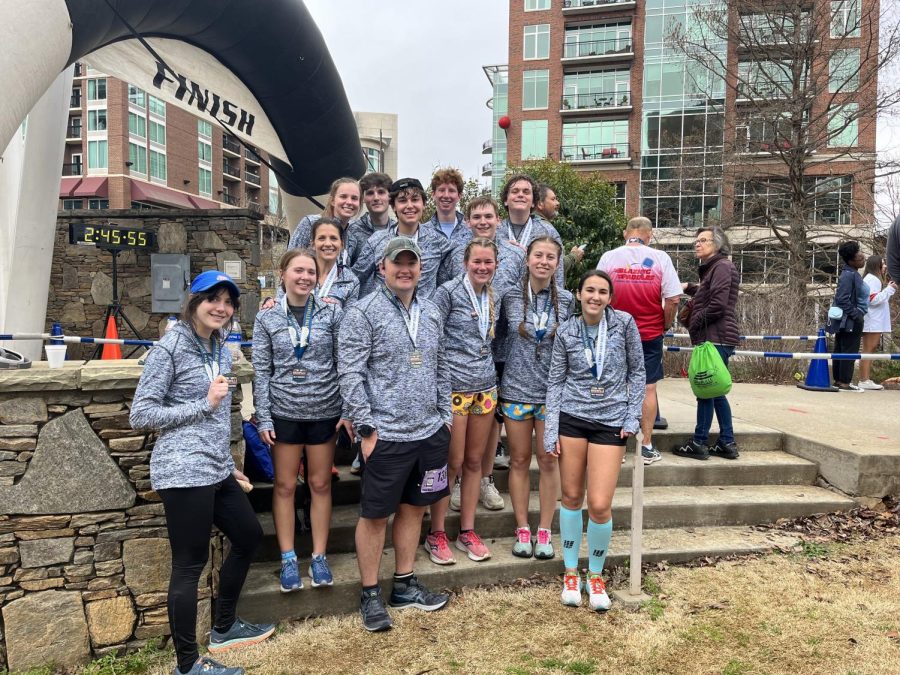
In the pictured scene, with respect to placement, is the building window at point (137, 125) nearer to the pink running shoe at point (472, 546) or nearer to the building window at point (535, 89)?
the building window at point (535, 89)

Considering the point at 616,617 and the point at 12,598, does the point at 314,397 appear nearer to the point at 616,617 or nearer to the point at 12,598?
the point at 12,598

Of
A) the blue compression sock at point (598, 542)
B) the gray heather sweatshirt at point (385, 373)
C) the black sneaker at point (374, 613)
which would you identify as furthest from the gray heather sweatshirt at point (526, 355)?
the black sneaker at point (374, 613)

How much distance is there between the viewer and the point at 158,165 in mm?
49250

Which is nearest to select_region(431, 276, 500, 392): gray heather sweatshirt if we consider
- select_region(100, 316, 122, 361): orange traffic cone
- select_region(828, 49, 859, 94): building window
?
select_region(100, 316, 122, 361): orange traffic cone

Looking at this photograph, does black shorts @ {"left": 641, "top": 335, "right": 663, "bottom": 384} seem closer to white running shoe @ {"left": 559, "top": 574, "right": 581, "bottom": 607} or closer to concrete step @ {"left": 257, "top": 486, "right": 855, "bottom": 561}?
concrete step @ {"left": 257, "top": 486, "right": 855, "bottom": 561}

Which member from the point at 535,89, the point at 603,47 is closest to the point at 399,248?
the point at 535,89

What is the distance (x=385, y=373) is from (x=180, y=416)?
1.01 metres

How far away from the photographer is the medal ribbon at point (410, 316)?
327 centimetres

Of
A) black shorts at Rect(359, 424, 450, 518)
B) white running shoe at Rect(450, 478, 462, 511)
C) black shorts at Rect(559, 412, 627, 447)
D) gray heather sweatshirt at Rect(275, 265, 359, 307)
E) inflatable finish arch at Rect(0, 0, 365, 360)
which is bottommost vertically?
white running shoe at Rect(450, 478, 462, 511)

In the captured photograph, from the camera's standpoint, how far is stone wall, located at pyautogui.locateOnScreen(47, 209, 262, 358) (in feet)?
37.1

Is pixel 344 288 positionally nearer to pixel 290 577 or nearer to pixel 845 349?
pixel 290 577

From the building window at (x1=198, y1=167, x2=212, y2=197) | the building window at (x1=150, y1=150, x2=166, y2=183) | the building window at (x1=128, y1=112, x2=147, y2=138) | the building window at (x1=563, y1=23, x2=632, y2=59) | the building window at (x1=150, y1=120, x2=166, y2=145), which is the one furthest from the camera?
the building window at (x1=198, y1=167, x2=212, y2=197)

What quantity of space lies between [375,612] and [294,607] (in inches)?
19.5

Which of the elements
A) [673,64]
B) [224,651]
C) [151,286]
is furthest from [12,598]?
[673,64]
